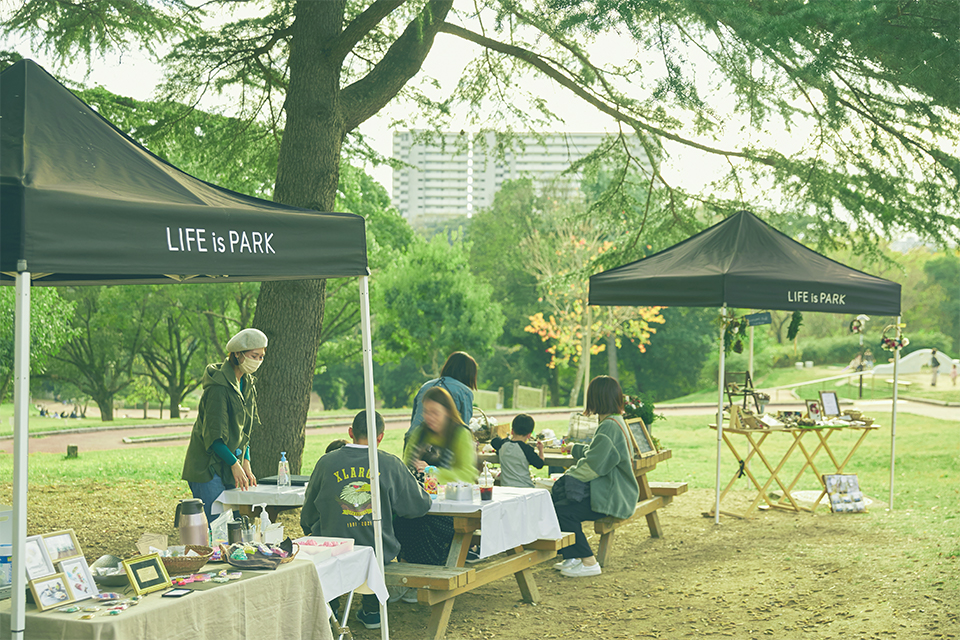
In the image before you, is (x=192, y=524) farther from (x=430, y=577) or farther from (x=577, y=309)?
(x=577, y=309)

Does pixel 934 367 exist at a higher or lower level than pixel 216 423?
lower

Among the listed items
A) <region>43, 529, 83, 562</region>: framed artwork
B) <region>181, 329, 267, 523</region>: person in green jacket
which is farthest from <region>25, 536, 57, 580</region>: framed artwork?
<region>181, 329, 267, 523</region>: person in green jacket

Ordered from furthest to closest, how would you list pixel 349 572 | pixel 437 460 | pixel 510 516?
pixel 437 460, pixel 510 516, pixel 349 572

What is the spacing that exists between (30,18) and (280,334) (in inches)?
151

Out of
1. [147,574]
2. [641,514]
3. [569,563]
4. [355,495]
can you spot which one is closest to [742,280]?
[641,514]

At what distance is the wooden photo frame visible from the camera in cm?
746

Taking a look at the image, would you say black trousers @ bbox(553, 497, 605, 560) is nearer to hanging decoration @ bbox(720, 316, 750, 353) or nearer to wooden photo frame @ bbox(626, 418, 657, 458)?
wooden photo frame @ bbox(626, 418, 657, 458)

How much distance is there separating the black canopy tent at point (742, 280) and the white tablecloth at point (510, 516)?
2.66 metres

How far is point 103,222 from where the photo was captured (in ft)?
9.92

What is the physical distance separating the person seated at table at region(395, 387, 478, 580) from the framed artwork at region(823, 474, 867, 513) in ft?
15.9

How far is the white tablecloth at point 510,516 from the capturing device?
5031mm

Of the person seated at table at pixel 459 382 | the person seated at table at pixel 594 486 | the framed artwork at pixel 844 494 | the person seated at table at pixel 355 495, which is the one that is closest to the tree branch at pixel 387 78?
the person seated at table at pixel 459 382

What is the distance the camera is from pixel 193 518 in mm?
3709

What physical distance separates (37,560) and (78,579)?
163mm
